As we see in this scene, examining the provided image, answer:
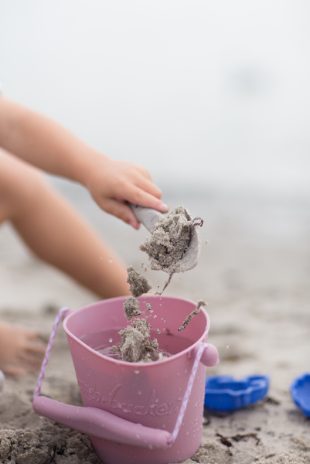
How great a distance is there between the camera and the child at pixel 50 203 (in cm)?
133

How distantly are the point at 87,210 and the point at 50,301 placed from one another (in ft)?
4.59

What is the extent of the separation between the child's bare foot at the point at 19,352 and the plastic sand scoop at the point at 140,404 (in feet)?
1.40

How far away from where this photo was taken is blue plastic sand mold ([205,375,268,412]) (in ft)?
4.32

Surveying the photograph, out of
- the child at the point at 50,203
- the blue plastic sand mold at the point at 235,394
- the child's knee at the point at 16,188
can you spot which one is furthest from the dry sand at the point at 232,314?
the child's knee at the point at 16,188

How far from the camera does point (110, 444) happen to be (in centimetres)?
107

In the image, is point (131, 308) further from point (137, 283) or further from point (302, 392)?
point (302, 392)

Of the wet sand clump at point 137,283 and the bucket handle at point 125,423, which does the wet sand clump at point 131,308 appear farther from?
the bucket handle at point 125,423

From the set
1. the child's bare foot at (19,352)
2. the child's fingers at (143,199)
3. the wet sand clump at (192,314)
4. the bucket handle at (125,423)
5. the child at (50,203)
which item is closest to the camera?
the bucket handle at (125,423)

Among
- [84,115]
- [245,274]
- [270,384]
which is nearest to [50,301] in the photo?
[245,274]

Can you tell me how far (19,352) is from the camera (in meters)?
1.58

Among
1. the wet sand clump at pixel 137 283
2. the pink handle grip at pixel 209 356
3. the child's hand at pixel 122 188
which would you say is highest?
the child's hand at pixel 122 188

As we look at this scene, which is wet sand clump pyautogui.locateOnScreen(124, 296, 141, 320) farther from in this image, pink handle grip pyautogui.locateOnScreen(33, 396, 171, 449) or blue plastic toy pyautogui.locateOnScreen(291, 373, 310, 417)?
blue plastic toy pyautogui.locateOnScreen(291, 373, 310, 417)

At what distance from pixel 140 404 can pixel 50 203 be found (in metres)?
→ 0.77

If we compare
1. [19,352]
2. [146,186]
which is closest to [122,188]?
[146,186]
